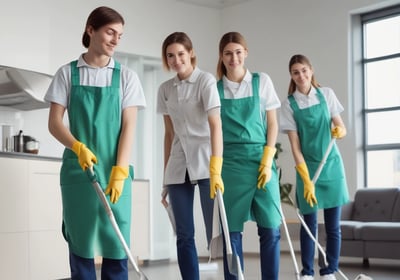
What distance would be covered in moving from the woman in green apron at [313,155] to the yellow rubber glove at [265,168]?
3.13 feet

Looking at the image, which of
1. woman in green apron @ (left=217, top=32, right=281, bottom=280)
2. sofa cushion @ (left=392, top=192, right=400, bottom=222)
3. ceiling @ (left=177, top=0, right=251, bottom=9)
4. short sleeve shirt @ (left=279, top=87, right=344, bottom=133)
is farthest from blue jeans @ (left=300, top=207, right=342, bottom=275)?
ceiling @ (left=177, top=0, right=251, bottom=9)

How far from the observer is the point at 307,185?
4.14 m

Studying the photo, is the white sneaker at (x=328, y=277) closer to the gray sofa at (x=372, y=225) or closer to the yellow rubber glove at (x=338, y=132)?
the yellow rubber glove at (x=338, y=132)

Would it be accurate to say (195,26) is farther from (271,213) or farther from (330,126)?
(271,213)

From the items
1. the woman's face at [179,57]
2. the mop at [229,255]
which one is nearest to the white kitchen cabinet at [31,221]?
the woman's face at [179,57]

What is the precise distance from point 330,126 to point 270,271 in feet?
4.62

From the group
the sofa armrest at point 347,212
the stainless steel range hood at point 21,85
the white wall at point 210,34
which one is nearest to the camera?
the stainless steel range hood at point 21,85

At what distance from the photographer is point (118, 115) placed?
255 cm

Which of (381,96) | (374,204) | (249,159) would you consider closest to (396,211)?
(374,204)

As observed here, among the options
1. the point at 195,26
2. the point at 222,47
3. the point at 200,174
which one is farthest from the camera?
the point at 195,26

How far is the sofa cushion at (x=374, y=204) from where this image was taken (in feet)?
21.4

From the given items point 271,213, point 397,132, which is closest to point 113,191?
point 271,213

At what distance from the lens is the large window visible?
6.98 m

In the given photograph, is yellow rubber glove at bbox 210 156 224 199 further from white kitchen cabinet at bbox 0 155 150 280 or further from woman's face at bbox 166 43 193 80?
white kitchen cabinet at bbox 0 155 150 280
